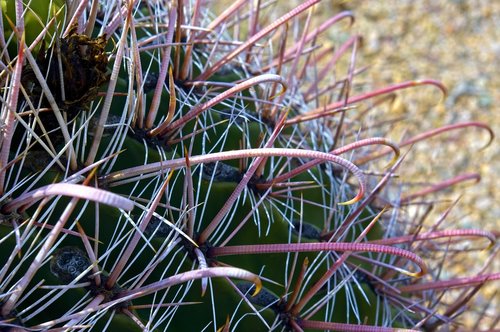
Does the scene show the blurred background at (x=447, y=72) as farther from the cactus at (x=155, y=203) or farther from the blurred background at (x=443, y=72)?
the cactus at (x=155, y=203)

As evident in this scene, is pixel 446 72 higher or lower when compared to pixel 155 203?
lower

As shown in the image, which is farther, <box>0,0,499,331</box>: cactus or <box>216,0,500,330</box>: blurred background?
<box>216,0,500,330</box>: blurred background

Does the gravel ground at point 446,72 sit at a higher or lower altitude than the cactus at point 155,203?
lower

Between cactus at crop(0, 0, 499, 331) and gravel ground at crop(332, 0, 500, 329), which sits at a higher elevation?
cactus at crop(0, 0, 499, 331)

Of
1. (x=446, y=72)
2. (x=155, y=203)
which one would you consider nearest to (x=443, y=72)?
(x=446, y=72)

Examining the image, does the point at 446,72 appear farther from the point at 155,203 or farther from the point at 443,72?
the point at 155,203

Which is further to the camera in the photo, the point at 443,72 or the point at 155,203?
the point at 443,72

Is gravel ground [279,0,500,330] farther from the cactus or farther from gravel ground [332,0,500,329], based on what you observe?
the cactus

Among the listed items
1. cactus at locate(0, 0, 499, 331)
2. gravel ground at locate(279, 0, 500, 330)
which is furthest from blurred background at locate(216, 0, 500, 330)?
cactus at locate(0, 0, 499, 331)

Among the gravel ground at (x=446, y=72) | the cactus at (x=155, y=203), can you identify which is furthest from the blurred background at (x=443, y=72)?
the cactus at (x=155, y=203)
